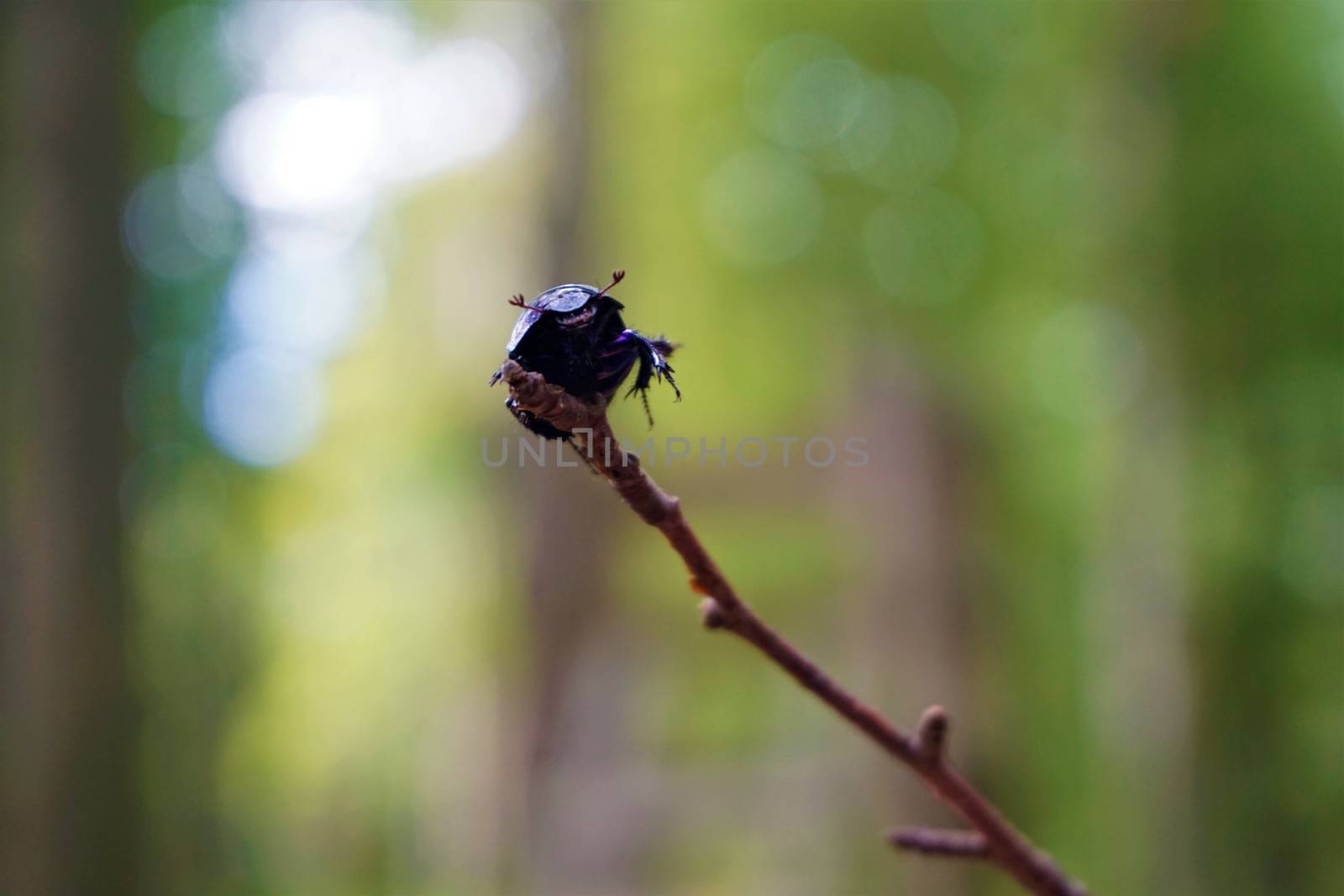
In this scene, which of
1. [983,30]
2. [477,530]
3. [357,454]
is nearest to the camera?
[983,30]

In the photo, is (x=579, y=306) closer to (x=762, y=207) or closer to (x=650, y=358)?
(x=650, y=358)

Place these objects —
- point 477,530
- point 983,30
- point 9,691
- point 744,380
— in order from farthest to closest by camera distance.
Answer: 1. point 477,530
2. point 744,380
3. point 983,30
4. point 9,691

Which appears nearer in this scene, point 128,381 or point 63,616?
point 63,616

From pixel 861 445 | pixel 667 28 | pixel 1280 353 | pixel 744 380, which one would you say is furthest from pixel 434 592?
pixel 1280 353

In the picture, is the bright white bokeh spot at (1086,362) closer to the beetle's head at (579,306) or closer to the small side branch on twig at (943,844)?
the small side branch on twig at (943,844)

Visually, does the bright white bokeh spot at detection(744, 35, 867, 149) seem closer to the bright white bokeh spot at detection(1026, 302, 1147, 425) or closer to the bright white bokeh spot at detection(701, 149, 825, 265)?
the bright white bokeh spot at detection(701, 149, 825, 265)

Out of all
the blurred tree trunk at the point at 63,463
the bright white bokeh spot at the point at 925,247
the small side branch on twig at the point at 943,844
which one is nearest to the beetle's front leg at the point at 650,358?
the small side branch on twig at the point at 943,844

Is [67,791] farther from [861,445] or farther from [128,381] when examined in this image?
[861,445]
